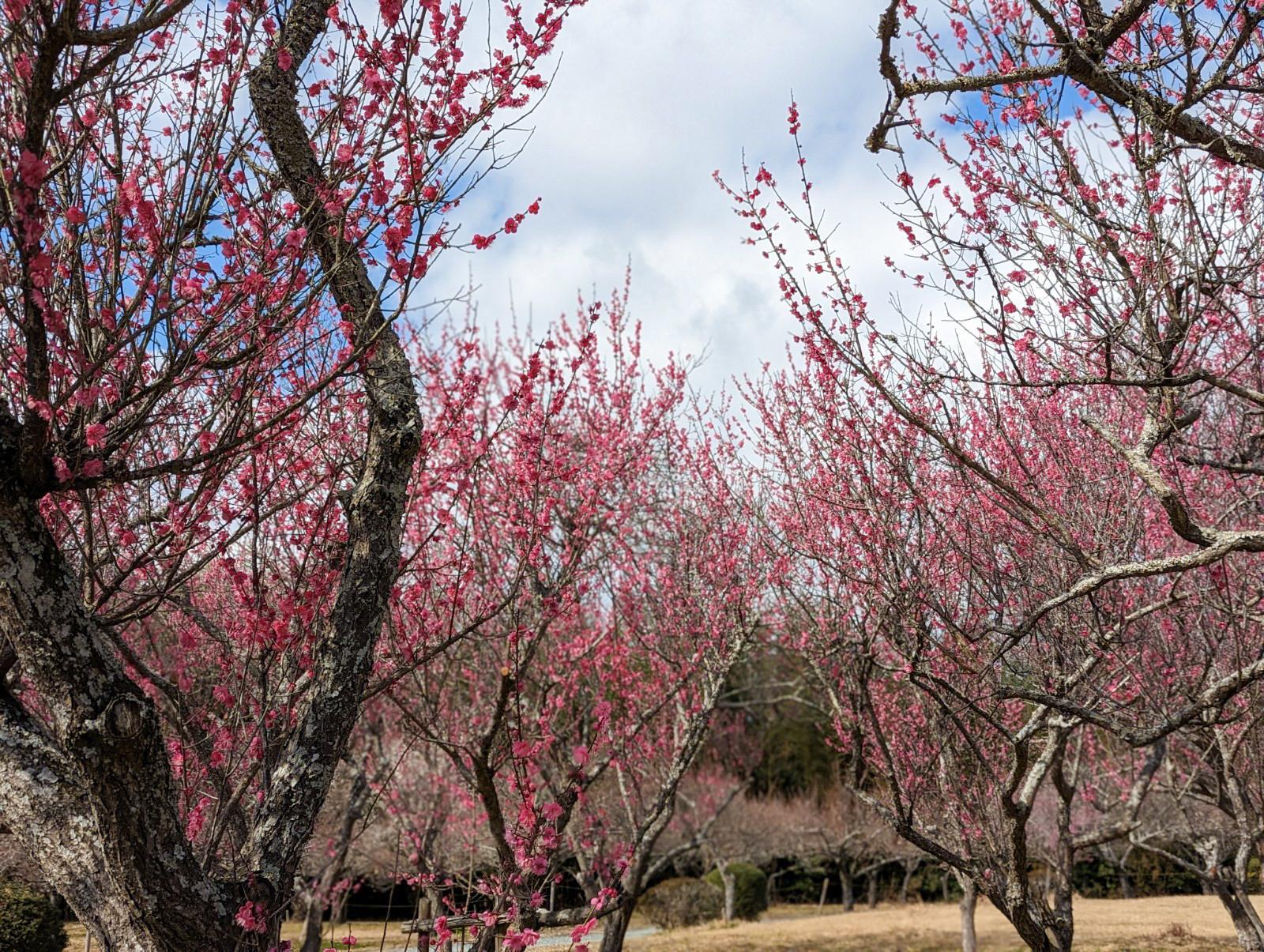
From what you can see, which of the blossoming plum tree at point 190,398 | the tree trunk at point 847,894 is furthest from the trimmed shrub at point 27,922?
the tree trunk at point 847,894

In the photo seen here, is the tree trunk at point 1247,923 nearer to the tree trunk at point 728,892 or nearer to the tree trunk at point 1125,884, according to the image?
the tree trunk at point 728,892

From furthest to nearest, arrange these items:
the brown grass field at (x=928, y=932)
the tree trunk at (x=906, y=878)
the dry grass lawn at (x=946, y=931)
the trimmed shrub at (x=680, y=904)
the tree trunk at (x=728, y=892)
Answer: the tree trunk at (x=906, y=878), the tree trunk at (x=728, y=892), the trimmed shrub at (x=680, y=904), the dry grass lawn at (x=946, y=931), the brown grass field at (x=928, y=932)

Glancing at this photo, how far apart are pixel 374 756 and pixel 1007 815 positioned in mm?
7096

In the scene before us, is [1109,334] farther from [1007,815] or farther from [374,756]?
[374,756]

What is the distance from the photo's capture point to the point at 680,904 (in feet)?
68.3

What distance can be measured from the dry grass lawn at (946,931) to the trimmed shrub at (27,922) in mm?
8429

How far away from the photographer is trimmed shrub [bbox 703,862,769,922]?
21734 mm

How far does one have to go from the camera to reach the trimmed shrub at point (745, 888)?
856 inches

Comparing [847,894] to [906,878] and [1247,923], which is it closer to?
[906,878]

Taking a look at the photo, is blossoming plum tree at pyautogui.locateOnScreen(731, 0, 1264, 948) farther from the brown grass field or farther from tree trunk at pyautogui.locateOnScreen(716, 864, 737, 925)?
tree trunk at pyautogui.locateOnScreen(716, 864, 737, 925)

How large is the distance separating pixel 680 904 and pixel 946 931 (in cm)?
559

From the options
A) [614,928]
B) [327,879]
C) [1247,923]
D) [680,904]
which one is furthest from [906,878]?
[327,879]

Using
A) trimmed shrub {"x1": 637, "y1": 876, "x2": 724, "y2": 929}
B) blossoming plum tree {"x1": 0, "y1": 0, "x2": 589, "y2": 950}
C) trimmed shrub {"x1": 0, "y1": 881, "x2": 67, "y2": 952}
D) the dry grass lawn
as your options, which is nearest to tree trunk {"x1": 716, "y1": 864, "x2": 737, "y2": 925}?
trimmed shrub {"x1": 637, "y1": 876, "x2": 724, "y2": 929}

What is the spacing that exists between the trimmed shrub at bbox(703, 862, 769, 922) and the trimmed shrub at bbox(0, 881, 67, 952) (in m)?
13.9
